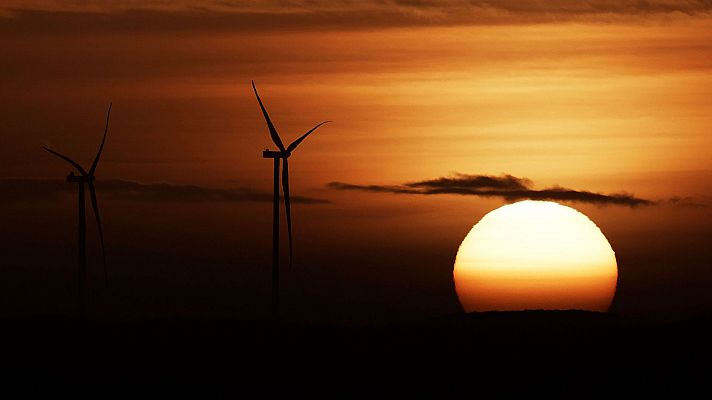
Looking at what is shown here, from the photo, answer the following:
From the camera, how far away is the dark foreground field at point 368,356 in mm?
119188

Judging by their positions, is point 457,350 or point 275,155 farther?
point 457,350

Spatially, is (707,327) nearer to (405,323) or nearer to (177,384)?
(405,323)

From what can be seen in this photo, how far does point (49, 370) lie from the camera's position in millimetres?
121812

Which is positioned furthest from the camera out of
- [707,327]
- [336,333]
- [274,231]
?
[336,333]

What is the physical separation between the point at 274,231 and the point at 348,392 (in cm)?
1560

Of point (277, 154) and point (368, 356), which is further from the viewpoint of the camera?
point (368, 356)

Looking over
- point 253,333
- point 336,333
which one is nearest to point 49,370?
point 253,333

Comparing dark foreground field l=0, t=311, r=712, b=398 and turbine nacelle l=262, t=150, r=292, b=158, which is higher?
turbine nacelle l=262, t=150, r=292, b=158

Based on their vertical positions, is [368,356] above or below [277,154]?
below

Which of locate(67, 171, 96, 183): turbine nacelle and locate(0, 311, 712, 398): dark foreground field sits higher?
locate(67, 171, 96, 183): turbine nacelle

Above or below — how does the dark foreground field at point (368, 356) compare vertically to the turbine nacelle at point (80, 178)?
below

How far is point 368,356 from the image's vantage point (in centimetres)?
13512

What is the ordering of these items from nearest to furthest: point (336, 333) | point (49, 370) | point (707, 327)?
point (49, 370)
point (707, 327)
point (336, 333)

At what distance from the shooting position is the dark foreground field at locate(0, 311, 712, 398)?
11919 centimetres
